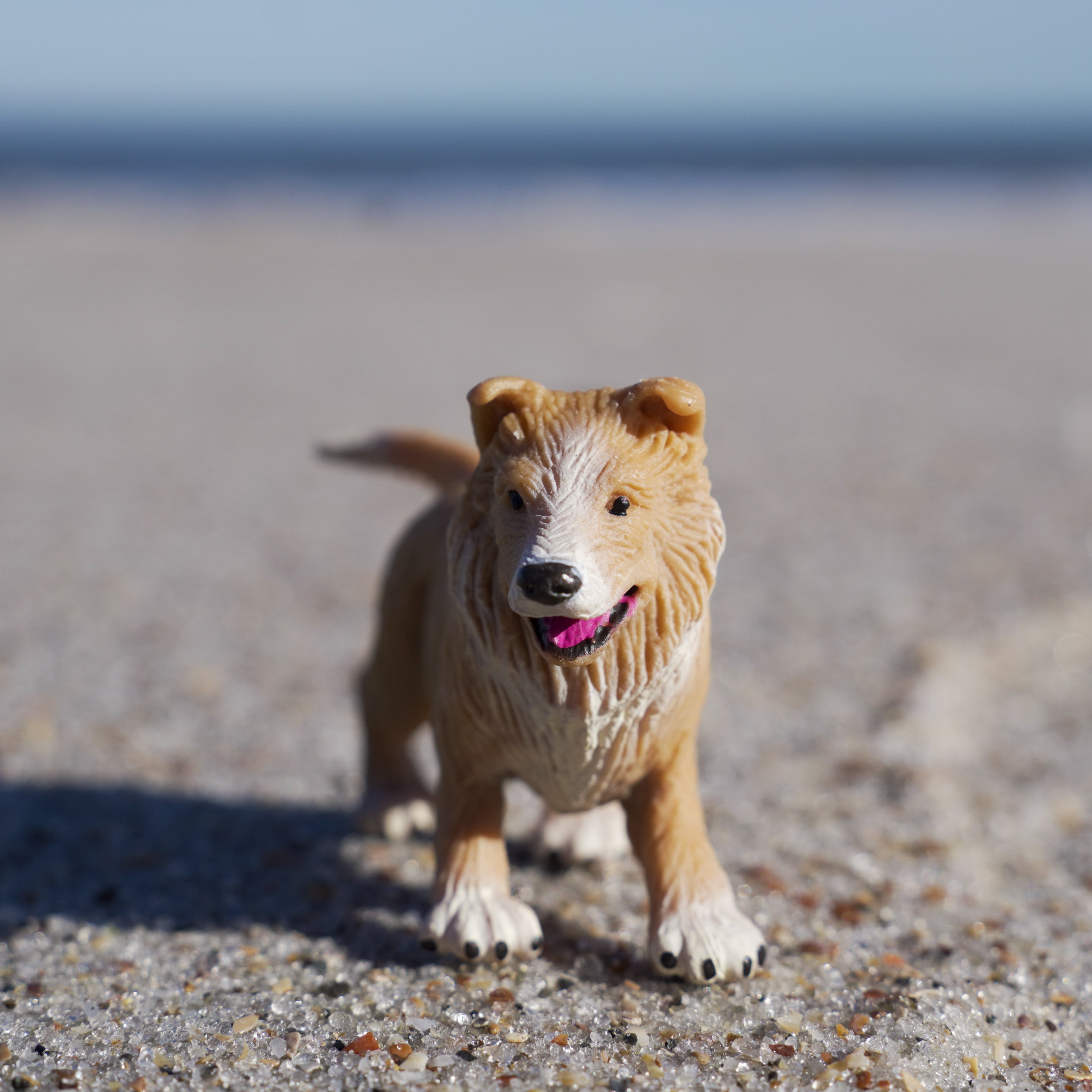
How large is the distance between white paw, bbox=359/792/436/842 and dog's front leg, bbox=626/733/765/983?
864 mm

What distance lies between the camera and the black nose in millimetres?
1947

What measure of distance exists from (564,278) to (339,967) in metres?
12.5

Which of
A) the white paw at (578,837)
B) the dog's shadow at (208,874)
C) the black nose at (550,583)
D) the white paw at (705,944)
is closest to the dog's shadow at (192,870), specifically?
the dog's shadow at (208,874)

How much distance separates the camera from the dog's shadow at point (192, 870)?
114 inches

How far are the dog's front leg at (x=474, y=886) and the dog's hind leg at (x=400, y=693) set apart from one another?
1.41 feet

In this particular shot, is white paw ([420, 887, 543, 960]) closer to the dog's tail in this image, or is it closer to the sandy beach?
the sandy beach

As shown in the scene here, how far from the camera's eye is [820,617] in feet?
16.6

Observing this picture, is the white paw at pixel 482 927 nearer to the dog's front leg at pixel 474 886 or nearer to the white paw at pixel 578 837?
the dog's front leg at pixel 474 886

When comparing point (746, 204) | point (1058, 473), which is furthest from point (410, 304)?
point (746, 204)

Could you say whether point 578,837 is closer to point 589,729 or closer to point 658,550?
point 589,729

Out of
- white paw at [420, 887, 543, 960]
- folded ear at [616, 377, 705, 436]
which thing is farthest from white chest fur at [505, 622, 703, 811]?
folded ear at [616, 377, 705, 436]

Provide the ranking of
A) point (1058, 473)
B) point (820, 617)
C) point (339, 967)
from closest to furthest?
1. point (339, 967)
2. point (820, 617)
3. point (1058, 473)

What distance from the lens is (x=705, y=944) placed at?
2434 millimetres

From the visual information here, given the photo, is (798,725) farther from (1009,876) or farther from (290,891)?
(290,891)
